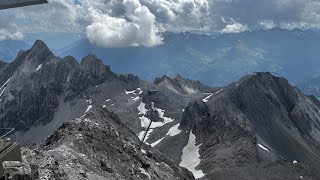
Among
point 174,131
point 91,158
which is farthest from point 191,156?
point 91,158

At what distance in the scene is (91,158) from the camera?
60.5 metres

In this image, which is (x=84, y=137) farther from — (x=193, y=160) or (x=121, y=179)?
(x=193, y=160)

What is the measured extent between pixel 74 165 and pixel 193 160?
324ft

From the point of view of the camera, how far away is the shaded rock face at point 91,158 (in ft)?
156

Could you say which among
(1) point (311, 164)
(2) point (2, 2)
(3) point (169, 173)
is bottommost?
(1) point (311, 164)

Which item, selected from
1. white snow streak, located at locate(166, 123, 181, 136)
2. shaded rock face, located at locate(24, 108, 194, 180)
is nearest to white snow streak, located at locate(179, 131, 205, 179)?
white snow streak, located at locate(166, 123, 181, 136)

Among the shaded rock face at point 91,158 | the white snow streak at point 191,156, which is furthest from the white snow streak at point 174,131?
the shaded rock face at point 91,158

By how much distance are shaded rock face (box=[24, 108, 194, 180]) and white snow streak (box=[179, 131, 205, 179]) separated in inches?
1830

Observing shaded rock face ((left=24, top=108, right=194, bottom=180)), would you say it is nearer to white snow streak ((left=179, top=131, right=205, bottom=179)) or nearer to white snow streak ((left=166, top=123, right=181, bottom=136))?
white snow streak ((left=179, top=131, right=205, bottom=179))

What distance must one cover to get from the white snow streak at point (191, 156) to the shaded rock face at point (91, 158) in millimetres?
46480

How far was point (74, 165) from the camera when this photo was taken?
52.1m

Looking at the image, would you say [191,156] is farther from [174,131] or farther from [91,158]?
[91,158]

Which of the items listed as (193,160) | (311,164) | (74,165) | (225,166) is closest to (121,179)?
(74,165)

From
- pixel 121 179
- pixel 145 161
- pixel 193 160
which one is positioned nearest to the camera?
pixel 121 179
